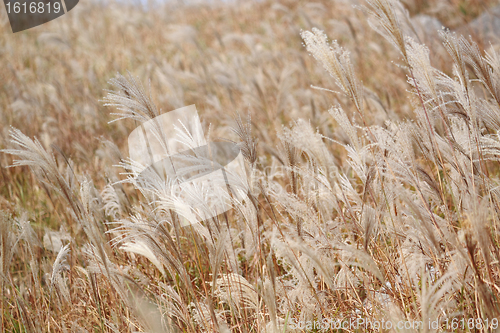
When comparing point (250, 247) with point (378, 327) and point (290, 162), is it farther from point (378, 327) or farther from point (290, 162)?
point (378, 327)

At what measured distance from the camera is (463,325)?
1.28 m

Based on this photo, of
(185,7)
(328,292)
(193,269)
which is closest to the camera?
(328,292)

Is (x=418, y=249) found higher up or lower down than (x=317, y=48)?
lower down

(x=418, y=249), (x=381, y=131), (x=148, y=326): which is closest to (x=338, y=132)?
(x=381, y=131)

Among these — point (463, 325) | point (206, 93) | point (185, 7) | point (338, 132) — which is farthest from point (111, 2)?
point (463, 325)

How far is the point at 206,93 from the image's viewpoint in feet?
16.0

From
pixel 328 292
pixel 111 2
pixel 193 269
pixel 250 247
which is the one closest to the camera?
pixel 328 292

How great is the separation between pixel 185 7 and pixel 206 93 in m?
7.23

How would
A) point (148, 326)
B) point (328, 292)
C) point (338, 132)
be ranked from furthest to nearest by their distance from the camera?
point (338, 132)
point (328, 292)
point (148, 326)

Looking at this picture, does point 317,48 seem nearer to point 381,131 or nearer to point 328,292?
point 381,131

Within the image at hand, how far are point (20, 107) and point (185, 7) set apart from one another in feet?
26.2

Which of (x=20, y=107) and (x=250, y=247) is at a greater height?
(x=20, y=107)

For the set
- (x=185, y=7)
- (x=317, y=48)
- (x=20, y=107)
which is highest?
(x=185, y=7)

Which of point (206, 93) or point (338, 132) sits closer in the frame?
point (338, 132)
